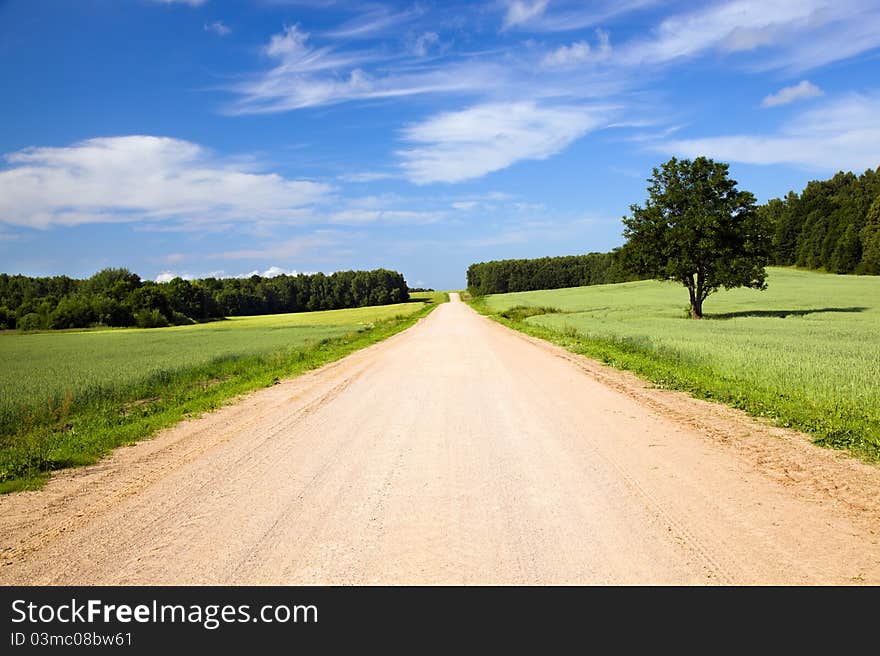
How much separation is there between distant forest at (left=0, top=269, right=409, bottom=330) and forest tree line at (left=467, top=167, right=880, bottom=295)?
34.9 meters

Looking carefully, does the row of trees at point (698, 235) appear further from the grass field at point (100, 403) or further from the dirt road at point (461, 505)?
the dirt road at point (461, 505)

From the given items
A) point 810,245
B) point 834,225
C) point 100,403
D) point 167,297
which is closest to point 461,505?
point 100,403

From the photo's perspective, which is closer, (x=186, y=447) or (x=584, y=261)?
(x=186, y=447)

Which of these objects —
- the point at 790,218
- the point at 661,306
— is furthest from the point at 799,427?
the point at 790,218

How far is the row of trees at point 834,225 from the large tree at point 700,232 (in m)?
44.9

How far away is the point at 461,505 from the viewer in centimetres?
594

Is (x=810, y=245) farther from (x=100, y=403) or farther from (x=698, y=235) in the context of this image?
(x=100, y=403)

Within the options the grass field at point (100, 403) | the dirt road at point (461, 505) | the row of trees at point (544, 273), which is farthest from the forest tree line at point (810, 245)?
the dirt road at point (461, 505)

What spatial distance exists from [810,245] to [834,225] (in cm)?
679

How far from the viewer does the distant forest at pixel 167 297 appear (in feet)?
284

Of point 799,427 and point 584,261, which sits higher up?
point 584,261
